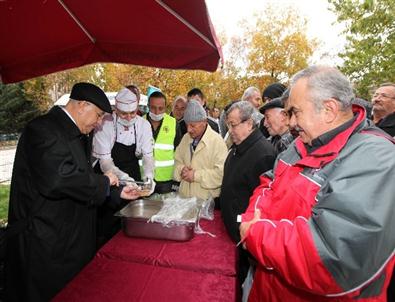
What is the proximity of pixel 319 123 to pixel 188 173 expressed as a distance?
194cm

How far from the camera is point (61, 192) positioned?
205 cm

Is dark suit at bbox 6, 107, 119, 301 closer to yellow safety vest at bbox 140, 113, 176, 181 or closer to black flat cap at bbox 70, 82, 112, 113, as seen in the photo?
black flat cap at bbox 70, 82, 112, 113

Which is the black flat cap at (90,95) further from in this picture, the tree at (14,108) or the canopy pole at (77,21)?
the tree at (14,108)

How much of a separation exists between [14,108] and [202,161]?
3343 centimetres

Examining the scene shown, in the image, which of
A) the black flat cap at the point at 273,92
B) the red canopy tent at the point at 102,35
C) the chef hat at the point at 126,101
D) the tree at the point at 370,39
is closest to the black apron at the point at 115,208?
the chef hat at the point at 126,101

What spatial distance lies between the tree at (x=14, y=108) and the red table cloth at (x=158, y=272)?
32478 mm

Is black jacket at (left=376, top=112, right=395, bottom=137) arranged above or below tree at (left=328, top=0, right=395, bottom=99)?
below

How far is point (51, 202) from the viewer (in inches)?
82.5

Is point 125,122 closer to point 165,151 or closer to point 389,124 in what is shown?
point 165,151

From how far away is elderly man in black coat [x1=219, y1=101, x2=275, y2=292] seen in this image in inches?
95.1

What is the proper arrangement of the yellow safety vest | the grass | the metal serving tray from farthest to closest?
the grass < the yellow safety vest < the metal serving tray

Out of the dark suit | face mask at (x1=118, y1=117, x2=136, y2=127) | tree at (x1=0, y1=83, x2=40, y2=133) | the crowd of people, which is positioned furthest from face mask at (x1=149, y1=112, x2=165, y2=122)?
tree at (x1=0, y1=83, x2=40, y2=133)

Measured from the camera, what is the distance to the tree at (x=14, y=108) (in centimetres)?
3000

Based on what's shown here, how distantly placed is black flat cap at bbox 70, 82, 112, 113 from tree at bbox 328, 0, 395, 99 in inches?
399
